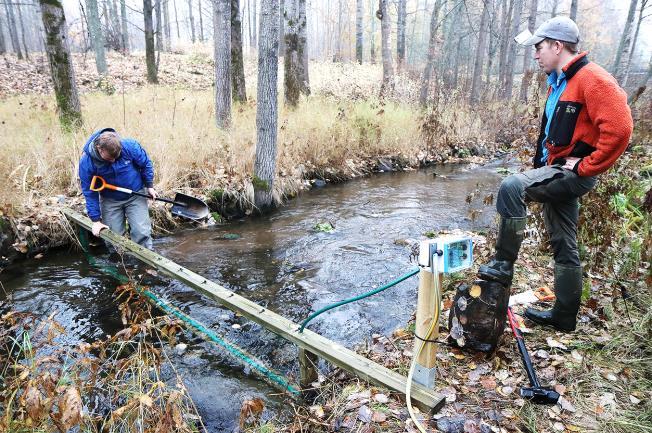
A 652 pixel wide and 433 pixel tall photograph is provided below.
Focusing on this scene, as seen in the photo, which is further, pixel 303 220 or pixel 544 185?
pixel 303 220

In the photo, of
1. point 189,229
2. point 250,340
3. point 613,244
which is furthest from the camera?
point 189,229

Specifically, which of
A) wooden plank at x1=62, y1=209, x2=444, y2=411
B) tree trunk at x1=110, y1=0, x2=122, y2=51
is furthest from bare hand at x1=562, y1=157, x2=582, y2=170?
tree trunk at x1=110, y1=0, x2=122, y2=51

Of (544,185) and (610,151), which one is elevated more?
(610,151)

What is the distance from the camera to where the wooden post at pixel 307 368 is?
3021mm

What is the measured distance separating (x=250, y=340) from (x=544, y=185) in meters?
2.94

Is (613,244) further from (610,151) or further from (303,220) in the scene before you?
(303,220)

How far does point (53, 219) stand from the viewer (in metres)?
5.97

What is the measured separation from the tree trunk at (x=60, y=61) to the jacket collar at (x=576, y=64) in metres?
8.17

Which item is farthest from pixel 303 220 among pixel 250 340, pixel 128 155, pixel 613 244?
→ pixel 613 244

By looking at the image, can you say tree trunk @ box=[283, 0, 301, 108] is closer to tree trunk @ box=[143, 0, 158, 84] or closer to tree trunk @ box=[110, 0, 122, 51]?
tree trunk @ box=[143, 0, 158, 84]

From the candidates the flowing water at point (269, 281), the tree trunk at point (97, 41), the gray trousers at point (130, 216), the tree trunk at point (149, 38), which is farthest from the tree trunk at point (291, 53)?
the tree trunk at point (97, 41)

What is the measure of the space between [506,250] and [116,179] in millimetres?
4585

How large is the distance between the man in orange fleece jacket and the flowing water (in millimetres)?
1688

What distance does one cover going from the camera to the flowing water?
3676 mm
